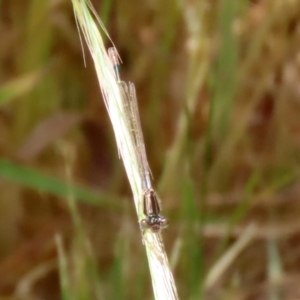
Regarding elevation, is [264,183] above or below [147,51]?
below

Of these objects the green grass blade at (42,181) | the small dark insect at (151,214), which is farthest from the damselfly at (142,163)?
the green grass blade at (42,181)

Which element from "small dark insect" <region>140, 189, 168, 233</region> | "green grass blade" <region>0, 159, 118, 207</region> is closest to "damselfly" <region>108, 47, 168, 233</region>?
"small dark insect" <region>140, 189, 168, 233</region>

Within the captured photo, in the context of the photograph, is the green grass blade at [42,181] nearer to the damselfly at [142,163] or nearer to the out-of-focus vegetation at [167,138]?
the out-of-focus vegetation at [167,138]

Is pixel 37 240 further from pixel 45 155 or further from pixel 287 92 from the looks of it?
pixel 287 92

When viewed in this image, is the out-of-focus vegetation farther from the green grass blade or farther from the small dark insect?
the small dark insect

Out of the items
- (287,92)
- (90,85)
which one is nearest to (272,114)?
(287,92)

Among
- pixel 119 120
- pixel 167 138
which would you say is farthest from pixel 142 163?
pixel 167 138
